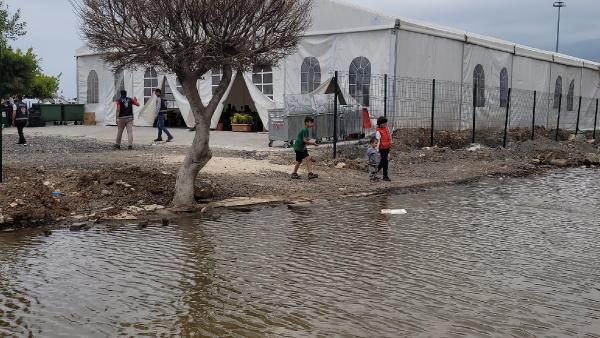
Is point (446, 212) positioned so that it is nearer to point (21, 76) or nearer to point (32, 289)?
point (32, 289)

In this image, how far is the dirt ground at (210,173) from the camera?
947cm

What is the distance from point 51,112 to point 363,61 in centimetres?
1695

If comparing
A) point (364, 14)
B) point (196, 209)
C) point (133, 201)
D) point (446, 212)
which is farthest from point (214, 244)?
point (364, 14)

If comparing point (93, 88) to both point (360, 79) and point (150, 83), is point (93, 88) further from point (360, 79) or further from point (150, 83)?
point (360, 79)

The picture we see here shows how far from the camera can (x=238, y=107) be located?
2959 cm

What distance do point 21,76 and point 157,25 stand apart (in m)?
30.0

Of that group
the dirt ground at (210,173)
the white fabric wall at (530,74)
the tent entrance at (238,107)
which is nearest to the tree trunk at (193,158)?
the dirt ground at (210,173)

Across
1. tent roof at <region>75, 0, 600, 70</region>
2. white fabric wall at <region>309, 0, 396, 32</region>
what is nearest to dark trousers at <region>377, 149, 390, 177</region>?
tent roof at <region>75, 0, 600, 70</region>

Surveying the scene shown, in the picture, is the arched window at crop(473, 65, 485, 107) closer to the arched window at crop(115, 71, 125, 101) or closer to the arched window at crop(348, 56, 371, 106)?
the arched window at crop(348, 56, 371, 106)

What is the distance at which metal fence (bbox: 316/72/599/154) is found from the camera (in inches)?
779

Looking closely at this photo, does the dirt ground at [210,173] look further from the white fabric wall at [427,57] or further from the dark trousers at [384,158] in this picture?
the white fabric wall at [427,57]

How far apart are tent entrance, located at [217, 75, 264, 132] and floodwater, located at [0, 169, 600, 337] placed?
15.5 meters

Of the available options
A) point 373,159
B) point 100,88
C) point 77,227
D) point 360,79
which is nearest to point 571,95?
point 360,79

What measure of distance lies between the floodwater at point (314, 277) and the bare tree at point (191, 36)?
73.8 inches
